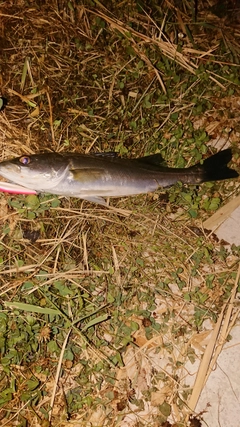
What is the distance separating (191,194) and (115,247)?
0.91 m

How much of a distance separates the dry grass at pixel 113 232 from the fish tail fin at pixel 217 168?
0.57ft

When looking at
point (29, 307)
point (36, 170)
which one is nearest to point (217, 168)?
point (36, 170)

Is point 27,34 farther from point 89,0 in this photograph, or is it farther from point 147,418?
point 147,418

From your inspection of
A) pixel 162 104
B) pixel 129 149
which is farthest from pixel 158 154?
pixel 162 104

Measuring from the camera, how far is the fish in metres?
2.95

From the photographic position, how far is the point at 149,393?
305 cm

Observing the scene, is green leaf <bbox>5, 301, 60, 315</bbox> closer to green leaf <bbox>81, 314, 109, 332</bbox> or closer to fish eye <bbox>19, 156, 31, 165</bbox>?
green leaf <bbox>81, 314, 109, 332</bbox>

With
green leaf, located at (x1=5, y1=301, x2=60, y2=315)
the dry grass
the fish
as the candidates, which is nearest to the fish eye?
the fish

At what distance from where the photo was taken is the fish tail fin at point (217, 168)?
339cm

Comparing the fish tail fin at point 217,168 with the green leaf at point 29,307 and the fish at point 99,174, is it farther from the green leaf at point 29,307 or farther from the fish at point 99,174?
the green leaf at point 29,307

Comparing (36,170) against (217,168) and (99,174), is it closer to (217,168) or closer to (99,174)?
(99,174)

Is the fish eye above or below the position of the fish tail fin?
below

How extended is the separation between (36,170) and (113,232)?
3.02 feet

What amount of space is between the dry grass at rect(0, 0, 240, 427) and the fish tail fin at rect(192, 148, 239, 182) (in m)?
0.18
